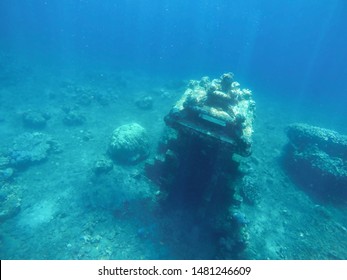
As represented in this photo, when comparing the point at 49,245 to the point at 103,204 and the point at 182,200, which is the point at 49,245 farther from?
the point at 182,200

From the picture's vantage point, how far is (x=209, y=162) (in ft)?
26.2

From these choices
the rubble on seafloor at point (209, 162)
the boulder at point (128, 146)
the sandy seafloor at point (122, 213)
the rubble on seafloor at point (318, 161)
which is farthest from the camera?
the rubble on seafloor at point (318, 161)

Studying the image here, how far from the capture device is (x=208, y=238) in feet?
27.0

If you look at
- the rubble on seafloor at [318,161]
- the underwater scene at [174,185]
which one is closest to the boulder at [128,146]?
the underwater scene at [174,185]

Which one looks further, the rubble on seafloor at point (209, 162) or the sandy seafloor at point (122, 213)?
the sandy seafloor at point (122, 213)

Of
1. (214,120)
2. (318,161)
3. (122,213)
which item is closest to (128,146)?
(122,213)

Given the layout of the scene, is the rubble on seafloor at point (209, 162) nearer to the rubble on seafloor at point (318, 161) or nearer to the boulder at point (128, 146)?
the boulder at point (128, 146)

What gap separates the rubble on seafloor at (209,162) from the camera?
24.8ft

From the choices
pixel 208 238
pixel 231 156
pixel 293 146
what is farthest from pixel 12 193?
pixel 293 146

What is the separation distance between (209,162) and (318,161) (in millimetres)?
8006

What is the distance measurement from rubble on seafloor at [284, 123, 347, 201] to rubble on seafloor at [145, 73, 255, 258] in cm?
672

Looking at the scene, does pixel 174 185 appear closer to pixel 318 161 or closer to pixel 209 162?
pixel 209 162

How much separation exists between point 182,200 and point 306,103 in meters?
29.5

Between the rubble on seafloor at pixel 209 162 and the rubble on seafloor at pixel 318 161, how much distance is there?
6722mm
